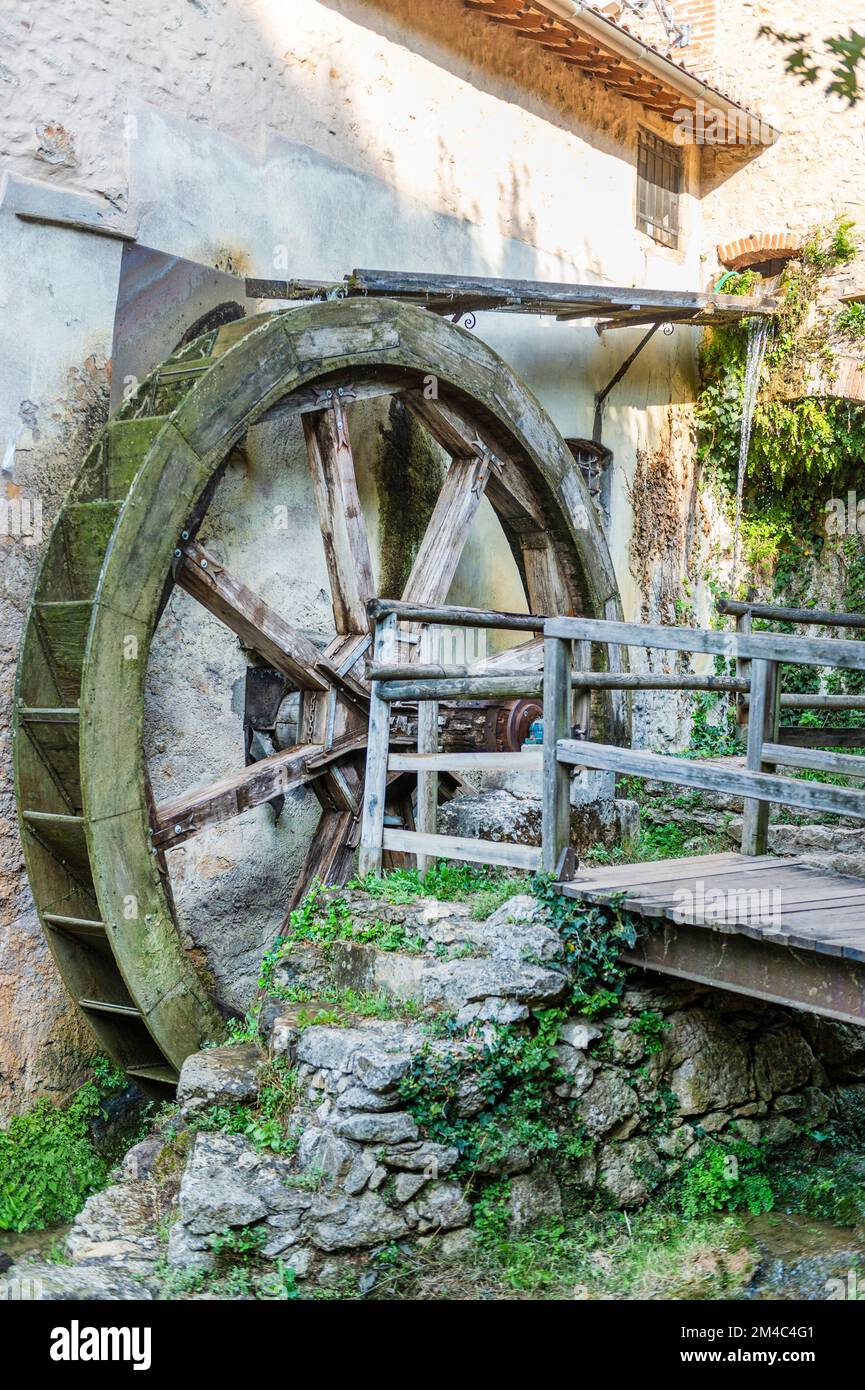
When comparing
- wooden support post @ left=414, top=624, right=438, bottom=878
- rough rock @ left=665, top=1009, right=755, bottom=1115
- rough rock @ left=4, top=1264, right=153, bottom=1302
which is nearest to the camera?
rough rock @ left=4, top=1264, right=153, bottom=1302

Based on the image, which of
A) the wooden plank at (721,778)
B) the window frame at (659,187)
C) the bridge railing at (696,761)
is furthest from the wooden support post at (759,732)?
the window frame at (659,187)

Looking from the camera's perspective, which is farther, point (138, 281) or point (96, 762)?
point (138, 281)

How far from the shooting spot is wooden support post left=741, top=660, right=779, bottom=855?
415 cm

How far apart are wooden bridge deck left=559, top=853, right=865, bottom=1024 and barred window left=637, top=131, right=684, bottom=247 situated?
6.15 m

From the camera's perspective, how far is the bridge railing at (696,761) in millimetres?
3686

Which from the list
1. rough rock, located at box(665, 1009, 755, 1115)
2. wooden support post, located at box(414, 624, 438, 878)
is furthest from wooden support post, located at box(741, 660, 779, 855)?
wooden support post, located at box(414, 624, 438, 878)

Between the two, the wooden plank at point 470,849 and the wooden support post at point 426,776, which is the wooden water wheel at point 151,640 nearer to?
the wooden support post at point 426,776

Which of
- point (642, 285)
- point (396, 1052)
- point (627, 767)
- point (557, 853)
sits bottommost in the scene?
point (396, 1052)

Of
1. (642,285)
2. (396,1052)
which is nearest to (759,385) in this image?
(642,285)

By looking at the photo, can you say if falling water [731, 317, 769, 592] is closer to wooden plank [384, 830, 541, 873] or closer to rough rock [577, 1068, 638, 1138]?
wooden plank [384, 830, 541, 873]
